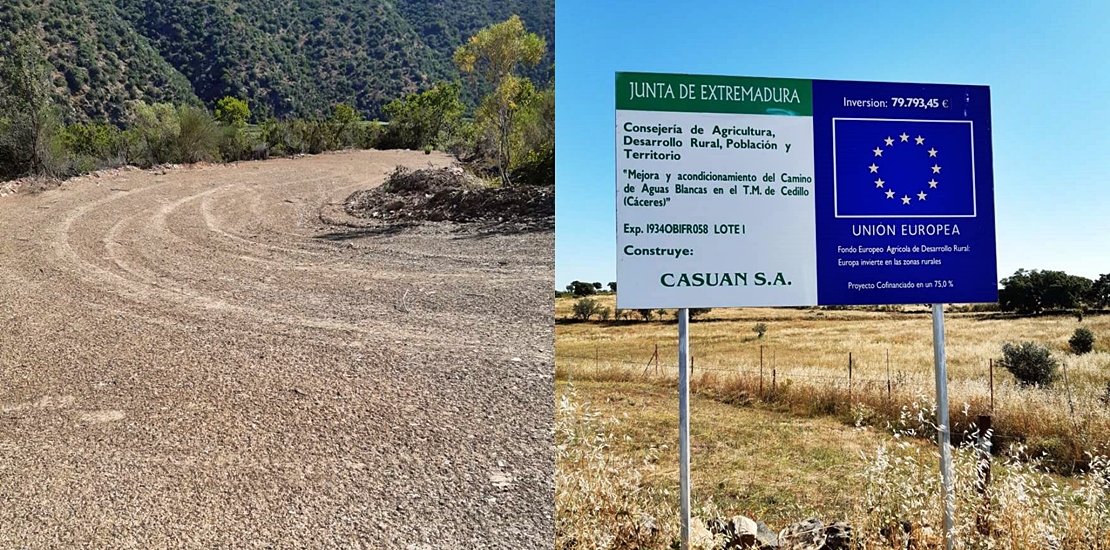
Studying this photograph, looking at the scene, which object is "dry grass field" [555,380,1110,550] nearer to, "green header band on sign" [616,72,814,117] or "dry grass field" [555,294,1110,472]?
"green header band on sign" [616,72,814,117]

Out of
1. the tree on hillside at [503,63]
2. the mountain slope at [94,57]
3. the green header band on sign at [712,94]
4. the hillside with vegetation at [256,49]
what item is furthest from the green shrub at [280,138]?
the green header band on sign at [712,94]

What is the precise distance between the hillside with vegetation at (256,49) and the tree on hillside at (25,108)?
0.41 metres

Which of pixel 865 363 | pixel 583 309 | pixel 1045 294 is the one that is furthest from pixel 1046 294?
pixel 583 309

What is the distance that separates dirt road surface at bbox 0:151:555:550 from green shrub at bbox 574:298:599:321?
5122 millimetres

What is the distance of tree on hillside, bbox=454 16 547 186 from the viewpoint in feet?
32.5

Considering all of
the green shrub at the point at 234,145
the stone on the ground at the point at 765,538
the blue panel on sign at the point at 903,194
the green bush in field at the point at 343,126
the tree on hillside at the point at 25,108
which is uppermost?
the green bush in field at the point at 343,126

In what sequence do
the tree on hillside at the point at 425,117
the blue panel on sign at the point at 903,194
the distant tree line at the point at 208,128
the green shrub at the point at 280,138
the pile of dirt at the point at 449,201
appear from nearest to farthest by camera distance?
the blue panel on sign at the point at 903,194 < the distant tree line at the point at 208,128 < the pile of dirt at the point at 449,201 < the green shrub at the point at 280,138 < the tree on hillside at the point at 425,117

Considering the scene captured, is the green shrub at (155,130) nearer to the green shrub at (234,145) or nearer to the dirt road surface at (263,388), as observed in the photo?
the green shrub at (234,145)

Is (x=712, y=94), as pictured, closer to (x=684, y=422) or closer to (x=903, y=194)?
(x=903, y=194)

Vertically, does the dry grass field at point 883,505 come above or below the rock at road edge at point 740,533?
above

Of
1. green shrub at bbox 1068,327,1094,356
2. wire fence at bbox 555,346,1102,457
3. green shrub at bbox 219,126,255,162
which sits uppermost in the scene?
green shrub at bbox 219,126,255,162

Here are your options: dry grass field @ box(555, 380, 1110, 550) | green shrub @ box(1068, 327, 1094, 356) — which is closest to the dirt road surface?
dry grass field @ box(555, 380, 1110, 550)

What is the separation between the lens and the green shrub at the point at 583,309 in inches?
506

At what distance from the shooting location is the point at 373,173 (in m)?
13.2
